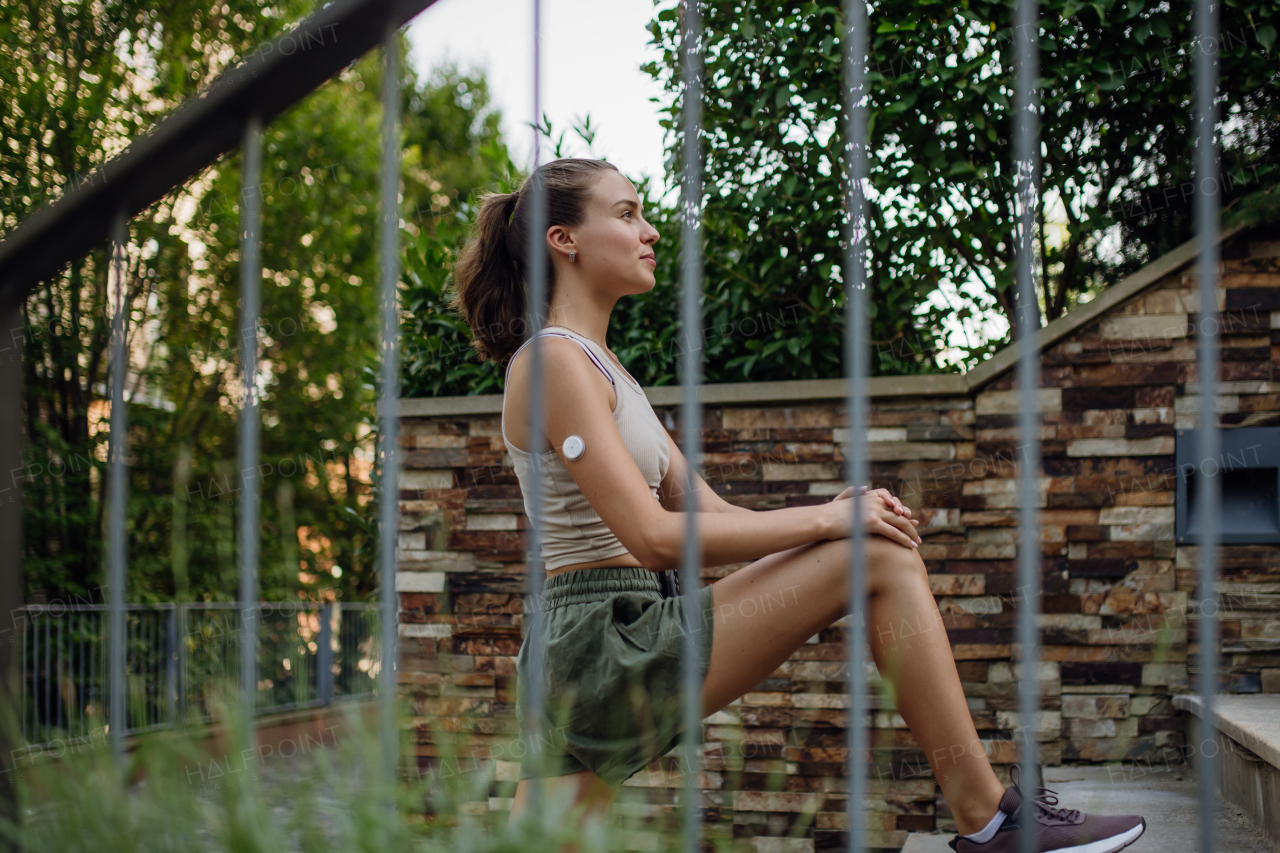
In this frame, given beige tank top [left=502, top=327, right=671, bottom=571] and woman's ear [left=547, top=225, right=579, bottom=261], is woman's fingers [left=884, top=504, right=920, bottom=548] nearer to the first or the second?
beige tank top [left=502, top=327, right=671, bottom=571]

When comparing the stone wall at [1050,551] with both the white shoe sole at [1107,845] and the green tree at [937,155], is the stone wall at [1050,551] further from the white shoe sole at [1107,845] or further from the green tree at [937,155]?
the white shoe sole at [1107,845]

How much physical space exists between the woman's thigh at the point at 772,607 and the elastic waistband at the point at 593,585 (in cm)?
18

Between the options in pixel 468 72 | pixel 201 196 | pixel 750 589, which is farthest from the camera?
pixel 468 72

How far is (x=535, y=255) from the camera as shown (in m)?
1.19

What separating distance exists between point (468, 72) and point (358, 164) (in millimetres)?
6179

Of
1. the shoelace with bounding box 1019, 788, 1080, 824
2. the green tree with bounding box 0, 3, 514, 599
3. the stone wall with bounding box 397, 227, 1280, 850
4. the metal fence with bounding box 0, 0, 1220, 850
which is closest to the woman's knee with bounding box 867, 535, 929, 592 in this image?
the metal fence with bounding box 0, 0, 1220, 850

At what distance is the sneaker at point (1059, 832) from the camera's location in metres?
1.25

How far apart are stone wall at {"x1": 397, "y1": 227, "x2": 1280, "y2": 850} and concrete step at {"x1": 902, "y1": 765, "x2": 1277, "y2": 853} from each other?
0.27ft

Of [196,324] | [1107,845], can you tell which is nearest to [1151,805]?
[1107,845]

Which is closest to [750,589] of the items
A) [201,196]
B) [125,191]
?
[125,191]

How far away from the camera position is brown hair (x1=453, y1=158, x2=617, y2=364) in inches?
72.7

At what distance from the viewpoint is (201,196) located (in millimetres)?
7312

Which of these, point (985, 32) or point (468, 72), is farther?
point (468, 72)

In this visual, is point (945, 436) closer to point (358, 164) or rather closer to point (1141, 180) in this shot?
point (1141, 180)
